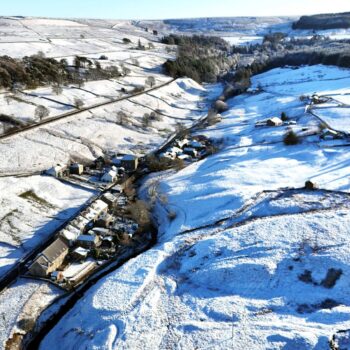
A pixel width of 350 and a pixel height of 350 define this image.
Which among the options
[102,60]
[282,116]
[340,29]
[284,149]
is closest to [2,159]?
[284,149]

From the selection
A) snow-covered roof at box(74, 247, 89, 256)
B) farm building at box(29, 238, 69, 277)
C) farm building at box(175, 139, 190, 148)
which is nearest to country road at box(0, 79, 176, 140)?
farm building at box(175, 139, 190, 148)

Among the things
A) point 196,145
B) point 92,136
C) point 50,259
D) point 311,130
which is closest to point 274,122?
point 311,130

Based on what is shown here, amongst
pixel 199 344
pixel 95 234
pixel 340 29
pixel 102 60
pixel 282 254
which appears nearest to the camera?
pixel 199 344

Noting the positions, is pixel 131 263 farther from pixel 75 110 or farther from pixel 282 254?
pixel 75 110

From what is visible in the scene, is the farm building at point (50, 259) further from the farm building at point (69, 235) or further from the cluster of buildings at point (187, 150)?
the cluster of buildings at point (187, 150)

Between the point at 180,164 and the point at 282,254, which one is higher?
the point at 282,254

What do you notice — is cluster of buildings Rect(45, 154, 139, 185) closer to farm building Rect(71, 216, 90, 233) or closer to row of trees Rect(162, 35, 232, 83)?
farm building Rect(71, 216, 90, 233)

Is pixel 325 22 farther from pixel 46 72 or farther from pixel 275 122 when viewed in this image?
pixel 275 122

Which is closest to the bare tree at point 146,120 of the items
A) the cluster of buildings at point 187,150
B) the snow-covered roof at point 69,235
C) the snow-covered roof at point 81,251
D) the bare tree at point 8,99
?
the cluster of buildings at point 187,150
